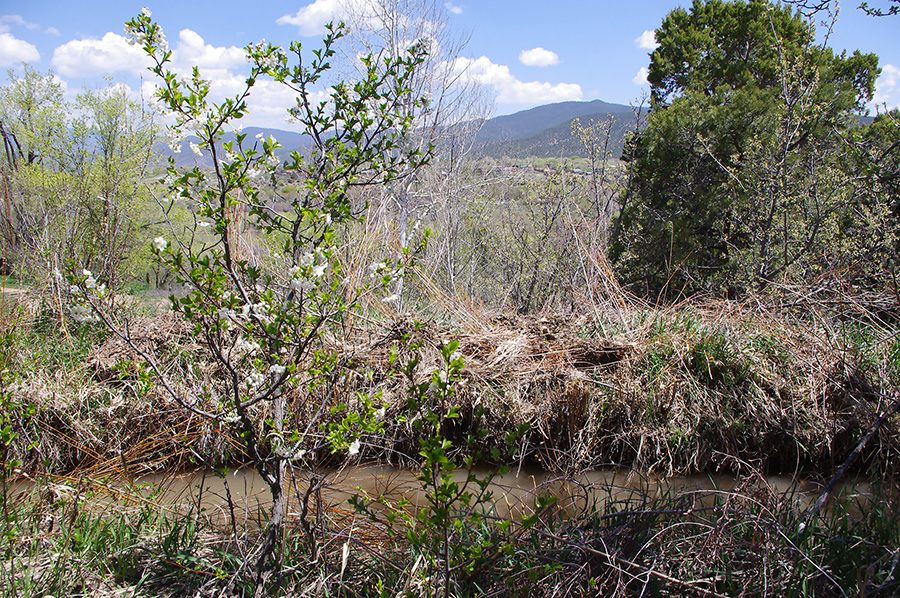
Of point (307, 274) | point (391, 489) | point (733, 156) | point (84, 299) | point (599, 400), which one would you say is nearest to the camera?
point (307, 274)

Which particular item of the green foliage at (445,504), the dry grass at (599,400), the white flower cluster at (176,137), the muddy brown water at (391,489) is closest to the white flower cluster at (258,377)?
the green foliage at (445,504)

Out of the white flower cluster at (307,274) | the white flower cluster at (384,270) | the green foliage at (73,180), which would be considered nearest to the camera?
the white flower cluster at (307,274)

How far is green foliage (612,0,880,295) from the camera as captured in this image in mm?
6750

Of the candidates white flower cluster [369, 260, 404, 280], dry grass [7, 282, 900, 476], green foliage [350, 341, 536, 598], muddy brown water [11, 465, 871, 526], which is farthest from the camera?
dry grass [7, 282, 900, 476]

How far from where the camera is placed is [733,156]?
24.3 ft

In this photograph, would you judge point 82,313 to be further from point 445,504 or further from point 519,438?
point 519,438

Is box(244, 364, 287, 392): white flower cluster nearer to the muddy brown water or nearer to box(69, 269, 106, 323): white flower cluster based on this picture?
box(69, 269, 106, 323): white flower cluster

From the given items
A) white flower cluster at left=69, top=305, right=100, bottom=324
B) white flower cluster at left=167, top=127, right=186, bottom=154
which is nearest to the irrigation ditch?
white flower cluster at left=69, top=305, right=100, bottom=324

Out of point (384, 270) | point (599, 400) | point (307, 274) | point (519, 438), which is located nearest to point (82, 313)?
point (307, 274)

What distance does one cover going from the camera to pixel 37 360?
466 centimetres

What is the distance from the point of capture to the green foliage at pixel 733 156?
266 inches

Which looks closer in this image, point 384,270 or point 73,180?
point 384,270

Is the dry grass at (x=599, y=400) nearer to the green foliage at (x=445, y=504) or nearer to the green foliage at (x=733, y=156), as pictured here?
the green foliage at (x=445, y=504)

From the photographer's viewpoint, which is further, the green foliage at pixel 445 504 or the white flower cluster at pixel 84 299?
the white flower cluster at pixel 84 299
